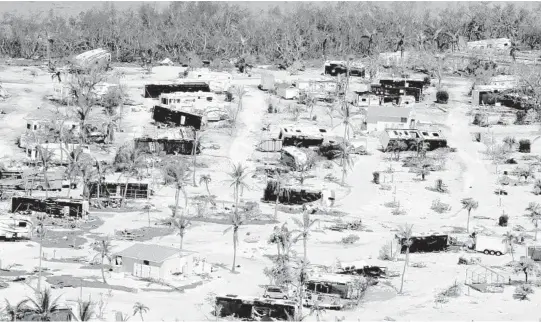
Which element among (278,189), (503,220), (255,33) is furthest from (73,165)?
(255,33)

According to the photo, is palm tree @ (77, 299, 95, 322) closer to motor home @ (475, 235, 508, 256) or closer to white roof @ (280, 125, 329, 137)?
motor home @ (475, 235, 508, 256)

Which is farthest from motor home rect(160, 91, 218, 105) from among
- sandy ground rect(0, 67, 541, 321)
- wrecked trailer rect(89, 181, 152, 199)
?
wrecked trailer rect(89, 181, 152, 199)

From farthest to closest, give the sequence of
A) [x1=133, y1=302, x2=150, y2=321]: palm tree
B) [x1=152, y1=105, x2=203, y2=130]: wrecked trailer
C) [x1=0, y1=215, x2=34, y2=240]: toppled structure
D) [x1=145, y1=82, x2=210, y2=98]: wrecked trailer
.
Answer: [x1=145, y1=82, x2=210, y2=98]: wrecked trailer, [x1=152, y1=105, x2=203, y2=130]: wrecked trailer, [x1=0, y1=215, x2=34, y2=240]: toppled structure, [x1=133, y1=302, x2=150, y2=321]: palm tree

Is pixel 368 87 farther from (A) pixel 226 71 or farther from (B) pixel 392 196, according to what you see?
(B) pixel 392 196

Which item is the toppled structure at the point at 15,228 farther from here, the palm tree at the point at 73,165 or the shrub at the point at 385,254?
the shrub at the point at 385,254

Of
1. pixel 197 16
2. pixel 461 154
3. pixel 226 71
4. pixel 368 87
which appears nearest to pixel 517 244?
pixel 461 154

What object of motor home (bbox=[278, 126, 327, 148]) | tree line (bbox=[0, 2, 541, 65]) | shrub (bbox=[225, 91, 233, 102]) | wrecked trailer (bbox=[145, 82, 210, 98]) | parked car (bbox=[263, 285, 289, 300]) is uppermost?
tree line (bbox=[0, 2, 541, 65])
